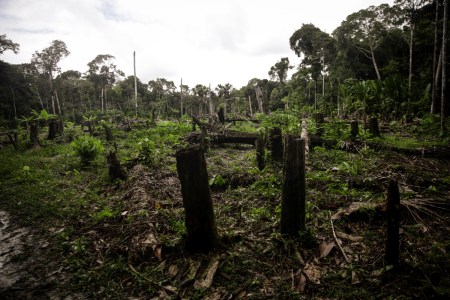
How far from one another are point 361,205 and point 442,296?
1.53m

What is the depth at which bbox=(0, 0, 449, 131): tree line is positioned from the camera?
41.9 ft

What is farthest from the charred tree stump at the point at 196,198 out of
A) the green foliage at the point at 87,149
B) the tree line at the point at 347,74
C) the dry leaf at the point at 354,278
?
the tree line at the point at 347,74

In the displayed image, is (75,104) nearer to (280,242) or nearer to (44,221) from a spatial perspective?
(44,221)

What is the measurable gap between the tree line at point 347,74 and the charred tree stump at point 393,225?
966cm

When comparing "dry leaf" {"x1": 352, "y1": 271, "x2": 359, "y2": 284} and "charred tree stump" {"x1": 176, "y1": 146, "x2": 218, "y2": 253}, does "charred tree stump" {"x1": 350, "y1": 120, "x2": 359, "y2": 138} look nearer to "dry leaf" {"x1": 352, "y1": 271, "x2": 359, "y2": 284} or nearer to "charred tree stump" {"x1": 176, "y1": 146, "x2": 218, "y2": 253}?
"dry leaf" {"x1": 352, "y1": 271, "x2": 359, "y2": 284}

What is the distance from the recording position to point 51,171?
25.5 ft

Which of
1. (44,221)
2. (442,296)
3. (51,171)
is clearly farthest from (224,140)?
(442,296)

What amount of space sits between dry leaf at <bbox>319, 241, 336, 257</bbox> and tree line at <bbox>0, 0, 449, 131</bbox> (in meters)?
9.63

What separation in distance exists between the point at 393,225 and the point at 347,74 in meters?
28.2

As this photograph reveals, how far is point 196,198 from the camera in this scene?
9.79 ft

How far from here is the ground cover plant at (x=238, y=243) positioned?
2545mm

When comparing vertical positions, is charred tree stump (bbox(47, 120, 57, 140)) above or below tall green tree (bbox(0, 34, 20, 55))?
below

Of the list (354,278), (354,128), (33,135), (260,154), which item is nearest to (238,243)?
(354,278)

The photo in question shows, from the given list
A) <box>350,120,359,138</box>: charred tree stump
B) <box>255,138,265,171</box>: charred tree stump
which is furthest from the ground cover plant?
<box>350,120,359,138</box>: charred tree stump
